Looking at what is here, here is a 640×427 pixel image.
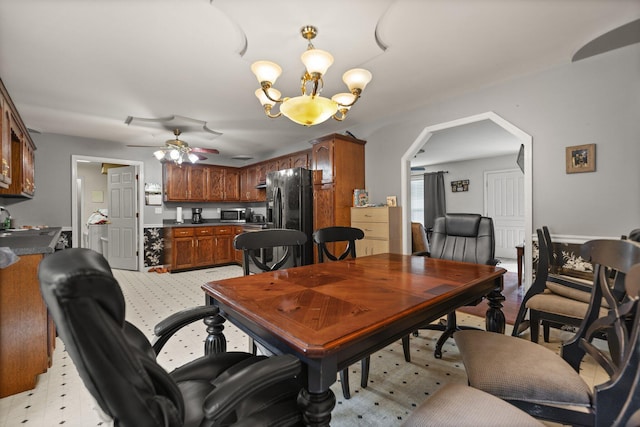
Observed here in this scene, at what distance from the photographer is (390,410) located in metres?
1.61

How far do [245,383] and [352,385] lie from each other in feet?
4.45

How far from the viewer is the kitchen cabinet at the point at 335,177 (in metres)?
4.05

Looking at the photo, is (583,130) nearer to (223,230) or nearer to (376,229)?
(376,229)

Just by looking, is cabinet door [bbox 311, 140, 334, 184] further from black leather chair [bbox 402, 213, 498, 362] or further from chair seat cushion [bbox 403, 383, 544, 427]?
chair seat cushion [bbox 403, 383, 544, 427]

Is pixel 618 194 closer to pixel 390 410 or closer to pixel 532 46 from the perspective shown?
pixel 532 46

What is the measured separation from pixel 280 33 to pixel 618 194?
307cm

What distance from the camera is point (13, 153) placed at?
133 inches

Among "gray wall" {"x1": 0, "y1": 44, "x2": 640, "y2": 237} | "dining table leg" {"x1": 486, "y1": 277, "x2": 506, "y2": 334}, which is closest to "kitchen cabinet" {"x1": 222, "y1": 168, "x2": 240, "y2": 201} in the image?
"gray wall" {"x1": 0, "y1": 44, "x2": 640, "y2": 237}

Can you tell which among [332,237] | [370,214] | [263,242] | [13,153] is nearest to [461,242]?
[332,237]

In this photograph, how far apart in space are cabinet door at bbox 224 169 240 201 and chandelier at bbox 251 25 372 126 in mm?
4623

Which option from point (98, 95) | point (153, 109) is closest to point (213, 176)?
point (153, 109)

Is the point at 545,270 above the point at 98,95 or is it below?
below

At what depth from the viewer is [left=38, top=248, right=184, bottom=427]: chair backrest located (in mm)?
471

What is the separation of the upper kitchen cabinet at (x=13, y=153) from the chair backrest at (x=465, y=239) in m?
4.00
